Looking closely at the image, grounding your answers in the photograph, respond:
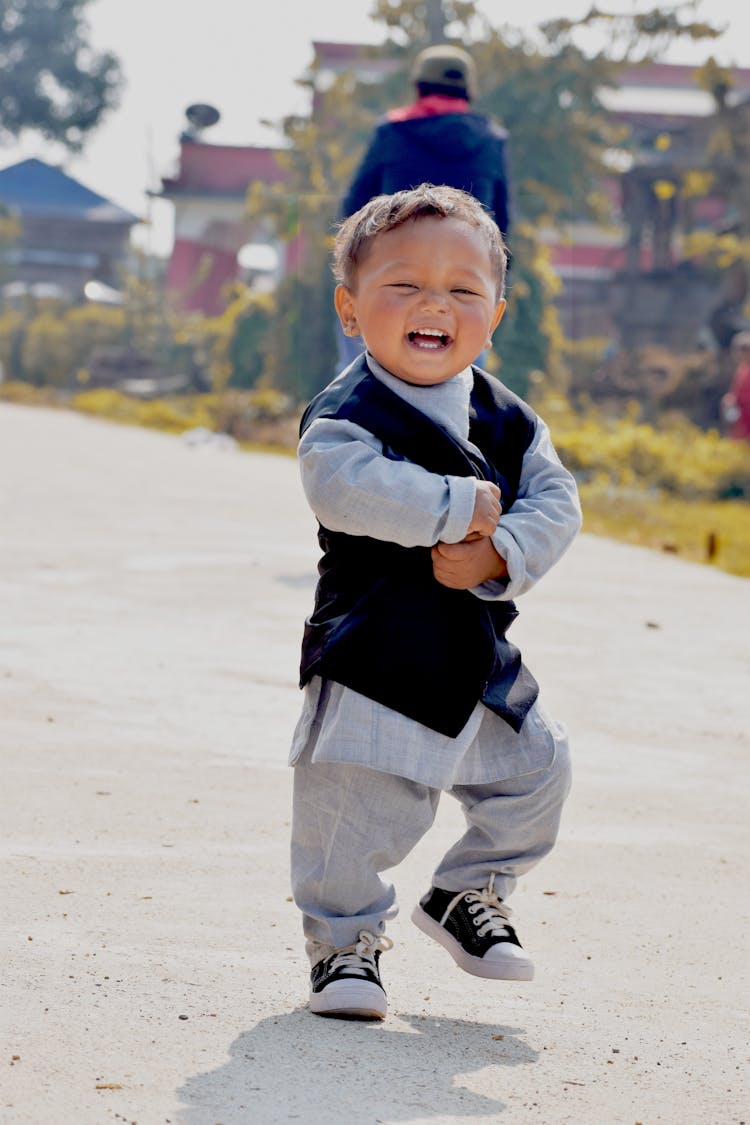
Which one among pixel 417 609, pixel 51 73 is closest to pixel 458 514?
pixel 417 609

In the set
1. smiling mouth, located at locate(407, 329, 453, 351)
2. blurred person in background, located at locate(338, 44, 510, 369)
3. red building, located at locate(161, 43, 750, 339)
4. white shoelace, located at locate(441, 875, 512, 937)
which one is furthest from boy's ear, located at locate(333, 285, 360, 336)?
red building, located at locate(161, 43, 750, 339)

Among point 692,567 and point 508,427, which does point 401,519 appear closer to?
point 508,427

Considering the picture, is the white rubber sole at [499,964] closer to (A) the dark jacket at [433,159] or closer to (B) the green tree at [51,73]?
(A) the dark jacket at [433,159]

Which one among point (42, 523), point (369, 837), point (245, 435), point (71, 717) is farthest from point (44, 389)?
point (369, 837)

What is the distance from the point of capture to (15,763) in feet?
13.6

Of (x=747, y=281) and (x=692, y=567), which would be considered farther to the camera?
(x=747, y=281)

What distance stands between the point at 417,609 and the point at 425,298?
1.51ft

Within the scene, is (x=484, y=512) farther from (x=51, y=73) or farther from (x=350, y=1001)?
(x=51, y=73)

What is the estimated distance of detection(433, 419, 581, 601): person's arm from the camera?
2.71 meters

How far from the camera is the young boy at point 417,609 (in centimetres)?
269

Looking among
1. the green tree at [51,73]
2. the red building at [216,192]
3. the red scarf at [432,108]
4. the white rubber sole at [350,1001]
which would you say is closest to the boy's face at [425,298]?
the white rubber sole at [350,1001]

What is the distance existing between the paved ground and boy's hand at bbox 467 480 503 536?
72 centimetres

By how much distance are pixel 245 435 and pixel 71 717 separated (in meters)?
13.9

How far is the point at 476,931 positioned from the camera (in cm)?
284
